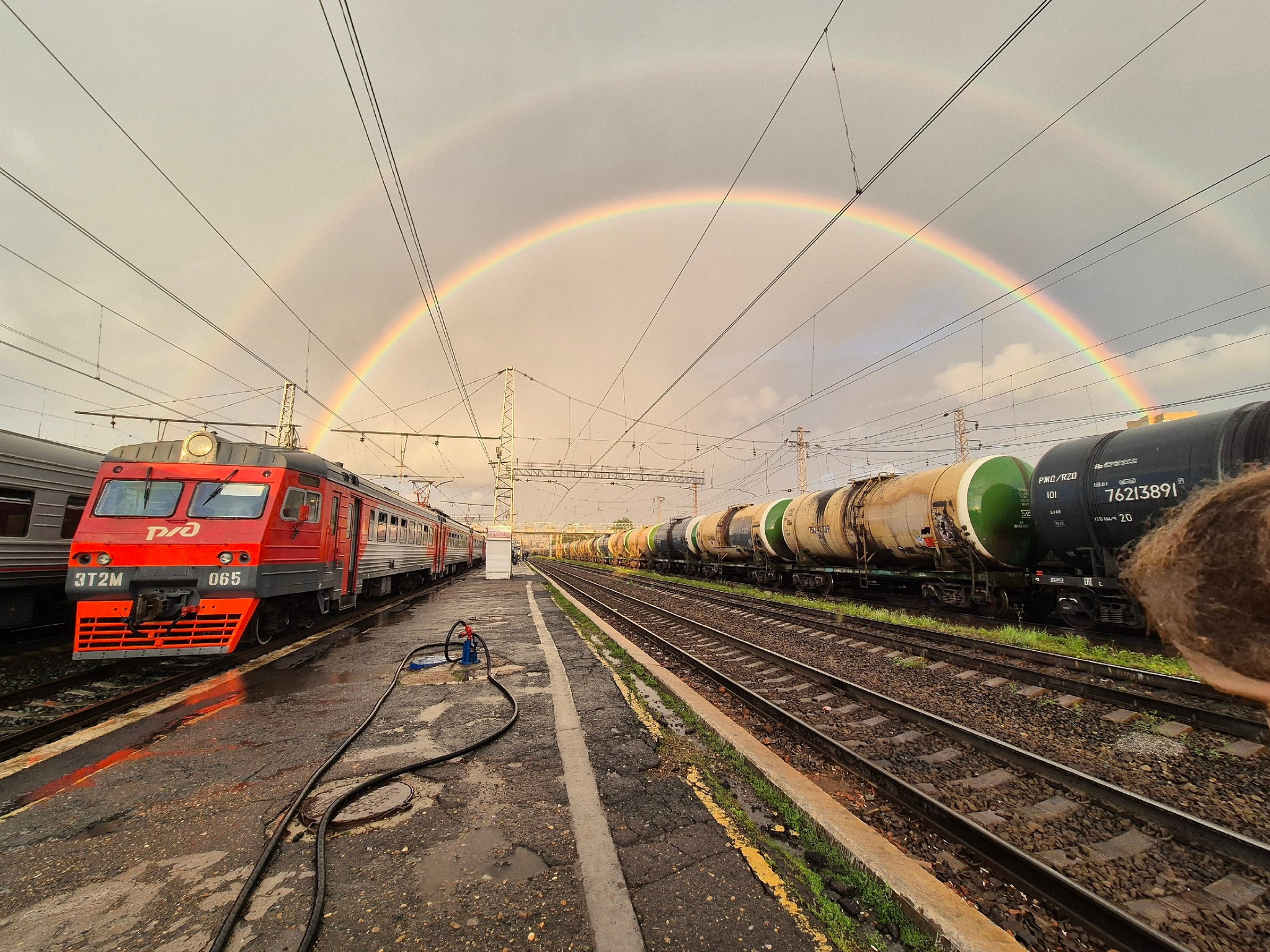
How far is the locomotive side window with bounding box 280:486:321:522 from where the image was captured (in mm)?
8312

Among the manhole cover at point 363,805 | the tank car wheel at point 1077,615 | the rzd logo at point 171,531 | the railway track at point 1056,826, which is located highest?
the rzd logo at point 171,531

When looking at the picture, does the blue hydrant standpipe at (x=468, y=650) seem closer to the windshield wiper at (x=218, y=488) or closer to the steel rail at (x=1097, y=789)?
the windshield wiper at (x=218, y=488)

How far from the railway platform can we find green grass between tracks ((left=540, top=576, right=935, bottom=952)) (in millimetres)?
19

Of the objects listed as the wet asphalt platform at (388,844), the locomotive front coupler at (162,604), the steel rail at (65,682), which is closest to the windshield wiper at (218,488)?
the locomotive front coupler at (162,604)

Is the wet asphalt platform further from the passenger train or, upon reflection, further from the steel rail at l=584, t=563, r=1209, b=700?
the passenger train

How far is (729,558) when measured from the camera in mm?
23625

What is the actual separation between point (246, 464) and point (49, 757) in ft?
15.1

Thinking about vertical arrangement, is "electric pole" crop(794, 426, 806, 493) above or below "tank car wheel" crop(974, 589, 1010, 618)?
above

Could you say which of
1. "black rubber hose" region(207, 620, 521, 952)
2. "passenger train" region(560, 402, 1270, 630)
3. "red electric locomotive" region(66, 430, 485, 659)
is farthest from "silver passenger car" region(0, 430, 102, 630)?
"passenger train" region(560, 402, 1270, 630)

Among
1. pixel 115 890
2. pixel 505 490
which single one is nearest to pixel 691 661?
pixel 115 890

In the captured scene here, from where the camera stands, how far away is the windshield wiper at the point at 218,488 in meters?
7.75

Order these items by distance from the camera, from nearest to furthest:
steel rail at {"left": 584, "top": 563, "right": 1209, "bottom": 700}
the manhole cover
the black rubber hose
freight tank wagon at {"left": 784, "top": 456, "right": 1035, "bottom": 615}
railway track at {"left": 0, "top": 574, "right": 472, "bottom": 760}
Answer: the black rubber hose < the manhole cover < railway track at {"left": 0, "top": 574, "right": 472, "bottom": 760} < steel rail at {"left": 584, "top": 563, "right": 1209, "bottom": 700} < freight tank wagon at {"left": 784, "top": 456, "right": 1035, "bottom": 615}

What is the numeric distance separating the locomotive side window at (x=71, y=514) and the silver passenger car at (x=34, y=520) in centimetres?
1

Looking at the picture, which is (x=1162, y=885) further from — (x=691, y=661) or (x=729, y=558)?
(x=729, y=558)
